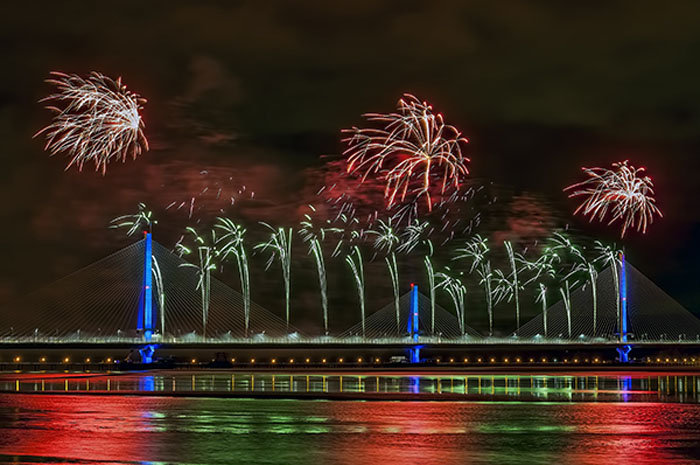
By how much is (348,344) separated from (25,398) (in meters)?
67.9

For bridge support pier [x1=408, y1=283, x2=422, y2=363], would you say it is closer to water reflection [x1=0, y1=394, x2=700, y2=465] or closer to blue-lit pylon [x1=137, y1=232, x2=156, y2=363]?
blue-lit pylon [x1=137, y1=232, x2=156, y2=363]

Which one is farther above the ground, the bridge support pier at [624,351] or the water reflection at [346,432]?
the water reflection at [346,432]

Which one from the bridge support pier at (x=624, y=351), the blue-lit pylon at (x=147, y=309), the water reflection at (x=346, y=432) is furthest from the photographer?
the bridge support pier at (x=624, y=351)

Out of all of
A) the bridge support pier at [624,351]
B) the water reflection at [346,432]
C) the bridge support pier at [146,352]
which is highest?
the water reflection at [346,432]

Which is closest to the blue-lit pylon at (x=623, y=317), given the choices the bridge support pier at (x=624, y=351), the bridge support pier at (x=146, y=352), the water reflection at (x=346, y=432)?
the bridge support pier at (x=624, y=351)

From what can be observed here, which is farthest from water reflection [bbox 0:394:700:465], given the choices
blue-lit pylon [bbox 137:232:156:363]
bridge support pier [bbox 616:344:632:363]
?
bridge support pier [bbox 616:344:632:363]

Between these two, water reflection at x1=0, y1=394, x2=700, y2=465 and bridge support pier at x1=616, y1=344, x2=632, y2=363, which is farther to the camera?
bridge support pier at x1=616, y1=344, x2=632, y2=363

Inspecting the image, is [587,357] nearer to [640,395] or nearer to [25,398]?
[640,395]

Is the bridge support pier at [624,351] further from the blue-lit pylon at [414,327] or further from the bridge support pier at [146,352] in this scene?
the bridge support pier at [146,352]

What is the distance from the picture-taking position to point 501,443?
23.9m

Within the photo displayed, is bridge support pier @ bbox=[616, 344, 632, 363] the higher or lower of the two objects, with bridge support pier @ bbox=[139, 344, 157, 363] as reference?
lower

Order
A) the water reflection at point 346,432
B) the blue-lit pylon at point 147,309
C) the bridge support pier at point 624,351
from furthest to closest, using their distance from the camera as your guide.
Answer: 1. the bridge support pier at point 624,351
2. the blue-lit pylon at point 147,309
3. the water reflection at point 346,432

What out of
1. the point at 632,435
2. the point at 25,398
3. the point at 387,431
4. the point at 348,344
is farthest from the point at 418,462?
the point at 348,344

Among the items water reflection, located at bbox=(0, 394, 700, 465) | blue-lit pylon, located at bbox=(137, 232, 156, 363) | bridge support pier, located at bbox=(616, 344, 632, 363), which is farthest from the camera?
bridge support pier, located at bbox=(616, 344, 632, 363)
